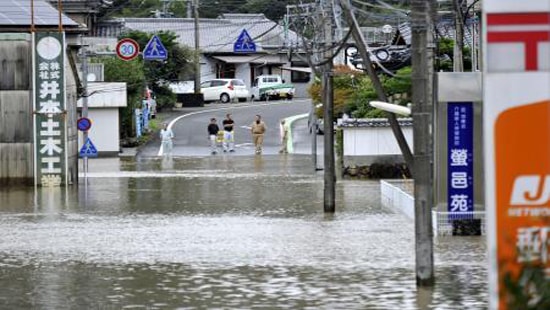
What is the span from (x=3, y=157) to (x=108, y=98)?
50.3ft

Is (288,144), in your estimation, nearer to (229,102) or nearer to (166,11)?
(229,102)

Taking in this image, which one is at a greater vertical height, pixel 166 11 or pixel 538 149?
pixel 166 11

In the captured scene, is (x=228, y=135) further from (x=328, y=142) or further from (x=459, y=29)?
(x=328, y=142)

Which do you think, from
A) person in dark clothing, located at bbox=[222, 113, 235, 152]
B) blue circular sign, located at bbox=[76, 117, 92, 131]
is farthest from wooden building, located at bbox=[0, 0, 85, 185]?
person in dark clothing, located at bbox=[222, 113, 235, 152]

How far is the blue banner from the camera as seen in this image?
18.2 meters

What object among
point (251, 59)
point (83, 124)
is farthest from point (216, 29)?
point (83, 124)

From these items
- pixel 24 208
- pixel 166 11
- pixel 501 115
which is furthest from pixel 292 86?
pixel 501 115

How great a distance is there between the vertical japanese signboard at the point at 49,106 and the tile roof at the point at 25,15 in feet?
9.88

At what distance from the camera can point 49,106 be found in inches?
1253

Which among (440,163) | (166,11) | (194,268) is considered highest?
(166,11)

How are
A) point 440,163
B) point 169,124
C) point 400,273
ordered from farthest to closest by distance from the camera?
point 169,124 < point 440,163 < point 400,273

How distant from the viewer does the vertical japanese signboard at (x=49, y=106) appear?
3173 centimetres

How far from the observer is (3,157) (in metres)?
32.1

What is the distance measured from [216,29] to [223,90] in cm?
780
